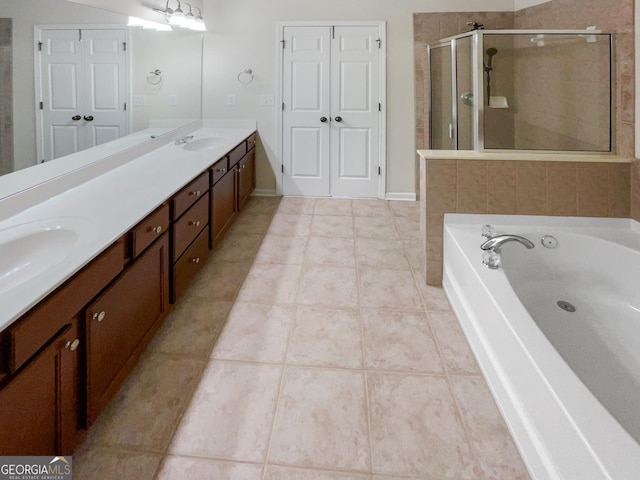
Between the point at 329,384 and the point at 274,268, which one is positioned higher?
the point at 274,268

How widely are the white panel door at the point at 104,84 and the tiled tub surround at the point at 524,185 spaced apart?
2002 millimetres

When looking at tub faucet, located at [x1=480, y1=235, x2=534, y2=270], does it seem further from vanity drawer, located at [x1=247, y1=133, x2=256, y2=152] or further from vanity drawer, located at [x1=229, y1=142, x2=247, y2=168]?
vanity drawer, located at [x1=247, y1=133, x2=256, y2=152]

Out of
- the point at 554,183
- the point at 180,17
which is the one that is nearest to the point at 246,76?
the point at 180,17

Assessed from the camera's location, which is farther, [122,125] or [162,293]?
[122,125]

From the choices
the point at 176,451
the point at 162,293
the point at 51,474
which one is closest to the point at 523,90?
the point at 162,293

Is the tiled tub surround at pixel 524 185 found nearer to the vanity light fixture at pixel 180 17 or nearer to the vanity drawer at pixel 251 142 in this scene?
the vanity drawer at pixel 251 142

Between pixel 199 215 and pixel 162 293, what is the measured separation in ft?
2.50

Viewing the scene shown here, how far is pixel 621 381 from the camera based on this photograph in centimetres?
174

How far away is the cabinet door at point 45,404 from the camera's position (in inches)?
42.1

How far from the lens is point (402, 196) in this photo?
492cm

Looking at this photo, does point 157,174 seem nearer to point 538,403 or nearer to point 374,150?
point 538,403

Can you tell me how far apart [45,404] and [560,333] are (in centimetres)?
210

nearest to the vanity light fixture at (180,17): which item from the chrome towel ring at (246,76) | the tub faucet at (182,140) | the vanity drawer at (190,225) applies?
the chrome towel ring at (246,76)

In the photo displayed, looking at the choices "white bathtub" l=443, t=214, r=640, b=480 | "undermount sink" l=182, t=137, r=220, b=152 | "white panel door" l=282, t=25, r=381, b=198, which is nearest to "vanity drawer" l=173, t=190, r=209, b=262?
"undermount sink" l=182, t=137, r=220, b=152
